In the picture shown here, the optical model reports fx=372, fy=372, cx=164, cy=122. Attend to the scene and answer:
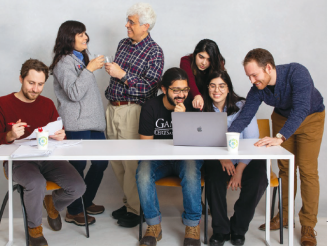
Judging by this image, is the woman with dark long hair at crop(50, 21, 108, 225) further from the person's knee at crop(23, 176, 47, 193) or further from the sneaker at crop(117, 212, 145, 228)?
the person's knee at crop(23, 176, 47, 193)

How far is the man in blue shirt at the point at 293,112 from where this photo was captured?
2389 millimetres

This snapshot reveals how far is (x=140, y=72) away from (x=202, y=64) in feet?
1.64

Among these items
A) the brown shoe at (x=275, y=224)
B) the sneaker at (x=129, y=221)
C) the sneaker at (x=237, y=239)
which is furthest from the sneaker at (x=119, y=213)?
the brown shoe at (x=275, y=224)

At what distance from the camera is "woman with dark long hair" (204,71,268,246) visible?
2.46m

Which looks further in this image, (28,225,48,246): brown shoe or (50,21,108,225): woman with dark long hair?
(50,21,108,225): woman with dark long hair

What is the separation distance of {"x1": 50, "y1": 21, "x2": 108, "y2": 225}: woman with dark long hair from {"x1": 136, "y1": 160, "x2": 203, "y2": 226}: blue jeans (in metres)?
0.62

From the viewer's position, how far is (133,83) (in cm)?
292

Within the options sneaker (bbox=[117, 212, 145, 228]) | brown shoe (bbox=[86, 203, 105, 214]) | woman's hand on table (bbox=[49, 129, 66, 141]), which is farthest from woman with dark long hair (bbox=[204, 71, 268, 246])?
brown shoe (bbox=[86, 203, 105, 214])

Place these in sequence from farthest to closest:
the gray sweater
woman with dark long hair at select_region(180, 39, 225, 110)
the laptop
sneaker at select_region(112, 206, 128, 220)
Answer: sneaker at select_region(112, 206, 128, 220) → woman with dark long hair at select_region(180, 39, 225, 110) → the gray sweater → the laptop

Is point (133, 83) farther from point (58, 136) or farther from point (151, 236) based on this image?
point (151, 236)

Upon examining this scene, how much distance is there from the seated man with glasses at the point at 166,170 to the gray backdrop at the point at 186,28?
1.06 metres

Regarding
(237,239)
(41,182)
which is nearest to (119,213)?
(41,182)

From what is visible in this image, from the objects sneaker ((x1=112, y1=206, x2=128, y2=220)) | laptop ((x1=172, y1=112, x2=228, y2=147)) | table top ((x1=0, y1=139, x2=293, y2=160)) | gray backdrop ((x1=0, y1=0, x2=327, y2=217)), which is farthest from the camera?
gray backdrop ((x1=0, y1=0, x2=327, y2=217))

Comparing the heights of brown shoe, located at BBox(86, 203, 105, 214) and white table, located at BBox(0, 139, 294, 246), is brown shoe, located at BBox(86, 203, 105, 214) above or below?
below
